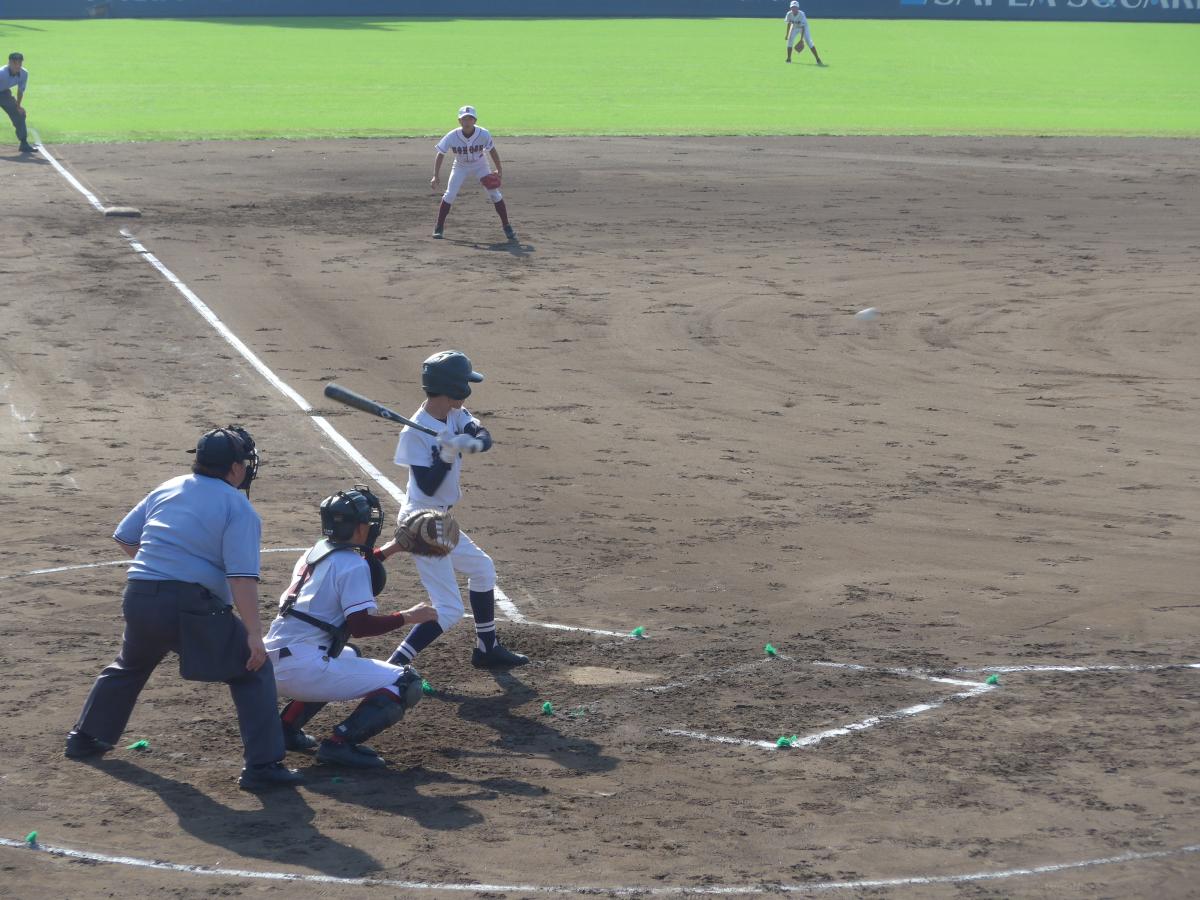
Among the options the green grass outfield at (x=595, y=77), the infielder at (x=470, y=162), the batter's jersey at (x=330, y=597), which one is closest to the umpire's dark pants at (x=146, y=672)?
the batter's jersey at (x=330, y=597)

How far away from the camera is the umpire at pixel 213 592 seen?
7.17 metres

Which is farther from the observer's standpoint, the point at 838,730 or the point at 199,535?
the point at 838,730

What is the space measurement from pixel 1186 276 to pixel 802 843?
1658 centimetres

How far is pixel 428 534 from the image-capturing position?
26.7 feet

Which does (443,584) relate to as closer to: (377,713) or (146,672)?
(377,713)

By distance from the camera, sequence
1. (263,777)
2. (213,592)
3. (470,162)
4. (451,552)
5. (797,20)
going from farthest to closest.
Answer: (797,20) < (470,162) < (451,552) < (213,592) < (263,777)

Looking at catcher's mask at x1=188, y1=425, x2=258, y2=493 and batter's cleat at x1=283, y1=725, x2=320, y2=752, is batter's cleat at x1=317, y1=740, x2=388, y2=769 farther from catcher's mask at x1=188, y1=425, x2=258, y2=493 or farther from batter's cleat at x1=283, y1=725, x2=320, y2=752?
catcher's mask at x1=188, y1=425, x2=258, y2=493

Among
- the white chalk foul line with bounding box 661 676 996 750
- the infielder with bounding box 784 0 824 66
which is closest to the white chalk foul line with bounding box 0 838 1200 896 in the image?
the white chalk foul line with bounding box 661 676 996 750

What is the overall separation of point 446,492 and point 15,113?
26.1 meters

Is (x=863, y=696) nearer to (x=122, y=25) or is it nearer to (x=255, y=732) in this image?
(x=255, y=732)

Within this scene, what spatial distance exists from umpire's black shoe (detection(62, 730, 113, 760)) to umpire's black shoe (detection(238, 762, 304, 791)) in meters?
0.81

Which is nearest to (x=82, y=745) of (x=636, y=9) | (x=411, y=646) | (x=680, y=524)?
(x=411, y=646)

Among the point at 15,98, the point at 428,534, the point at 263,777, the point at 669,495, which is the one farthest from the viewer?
the point at 15,98

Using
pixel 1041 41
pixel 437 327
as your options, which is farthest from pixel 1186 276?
pixel 1041 41
